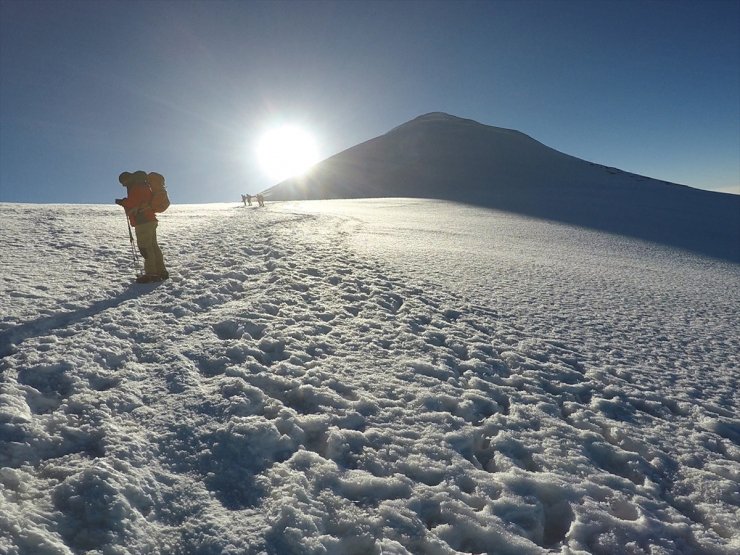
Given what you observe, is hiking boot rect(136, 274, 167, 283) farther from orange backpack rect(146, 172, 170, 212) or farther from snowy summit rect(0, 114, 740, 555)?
orange backpack rect(146, 172, 170, 212)

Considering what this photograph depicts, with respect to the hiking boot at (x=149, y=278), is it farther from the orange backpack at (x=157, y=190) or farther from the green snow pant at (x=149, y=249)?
the orange backpack at (x=157, y=190)

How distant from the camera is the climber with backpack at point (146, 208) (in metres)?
7.45

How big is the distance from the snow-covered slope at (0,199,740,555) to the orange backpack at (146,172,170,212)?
57.7 inches

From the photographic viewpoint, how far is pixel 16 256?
7914 mm

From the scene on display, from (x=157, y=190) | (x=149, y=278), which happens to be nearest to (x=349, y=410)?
(x=149, y=278)

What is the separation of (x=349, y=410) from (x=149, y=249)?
5.50 meters

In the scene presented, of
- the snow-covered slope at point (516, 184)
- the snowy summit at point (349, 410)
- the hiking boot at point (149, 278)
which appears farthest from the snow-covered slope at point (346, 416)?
the snow-covered slope at point (516, 184)

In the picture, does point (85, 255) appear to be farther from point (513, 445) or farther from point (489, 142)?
point (489, 142)

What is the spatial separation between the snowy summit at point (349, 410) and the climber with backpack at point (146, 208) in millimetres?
354

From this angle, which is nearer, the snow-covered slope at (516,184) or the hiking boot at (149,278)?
the hiking boot at (149,278)

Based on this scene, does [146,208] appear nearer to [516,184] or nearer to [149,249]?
[149,249]

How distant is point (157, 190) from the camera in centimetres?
771

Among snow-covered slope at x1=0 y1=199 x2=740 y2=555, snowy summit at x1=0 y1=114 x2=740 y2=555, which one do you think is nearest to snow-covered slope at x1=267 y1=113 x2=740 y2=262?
snowy summit at x1=0 y1=114 x2=740 y2=555

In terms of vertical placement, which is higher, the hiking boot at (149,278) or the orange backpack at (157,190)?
the orange backpack at (157,190)
